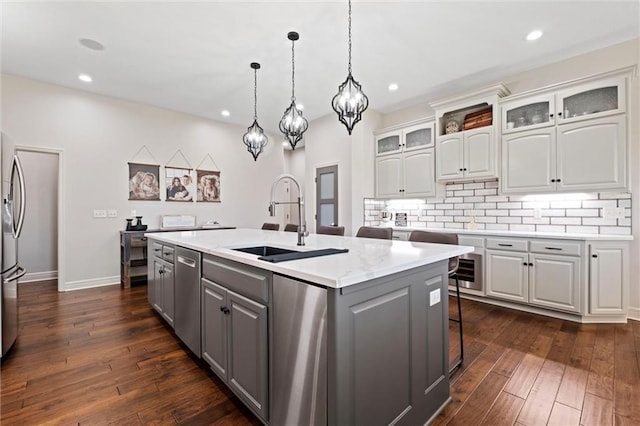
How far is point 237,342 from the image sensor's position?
5.39 ft

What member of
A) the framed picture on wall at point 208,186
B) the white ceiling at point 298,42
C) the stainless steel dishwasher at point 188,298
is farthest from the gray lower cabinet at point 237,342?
the framed picture on wall at point 208,186

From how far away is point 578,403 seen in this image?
172 cm

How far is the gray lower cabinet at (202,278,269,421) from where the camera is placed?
1.45 m

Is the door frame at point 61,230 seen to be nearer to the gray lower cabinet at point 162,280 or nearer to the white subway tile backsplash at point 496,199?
the gray lower cabinet at point 162,280

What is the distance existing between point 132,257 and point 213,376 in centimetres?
350

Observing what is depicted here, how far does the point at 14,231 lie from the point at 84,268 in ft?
7.69

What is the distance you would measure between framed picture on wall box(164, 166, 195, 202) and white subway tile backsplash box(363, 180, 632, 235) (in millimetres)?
3272

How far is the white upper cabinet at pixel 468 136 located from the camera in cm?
370

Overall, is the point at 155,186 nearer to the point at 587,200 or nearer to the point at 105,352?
the point at 105,352

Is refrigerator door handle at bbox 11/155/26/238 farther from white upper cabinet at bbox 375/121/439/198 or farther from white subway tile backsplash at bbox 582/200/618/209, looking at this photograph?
white subway tile backsplash at bbox 582/200/618/209

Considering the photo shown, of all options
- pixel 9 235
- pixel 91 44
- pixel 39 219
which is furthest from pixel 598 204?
pixel 39 219

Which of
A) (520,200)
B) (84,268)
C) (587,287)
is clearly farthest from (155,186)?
(587,287)

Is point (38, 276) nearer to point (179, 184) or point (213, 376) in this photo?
point (179, 184)

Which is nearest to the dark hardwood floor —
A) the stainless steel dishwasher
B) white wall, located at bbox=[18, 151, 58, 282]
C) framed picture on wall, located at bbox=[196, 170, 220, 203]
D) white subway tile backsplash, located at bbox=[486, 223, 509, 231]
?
the stainless steel dishwasher
